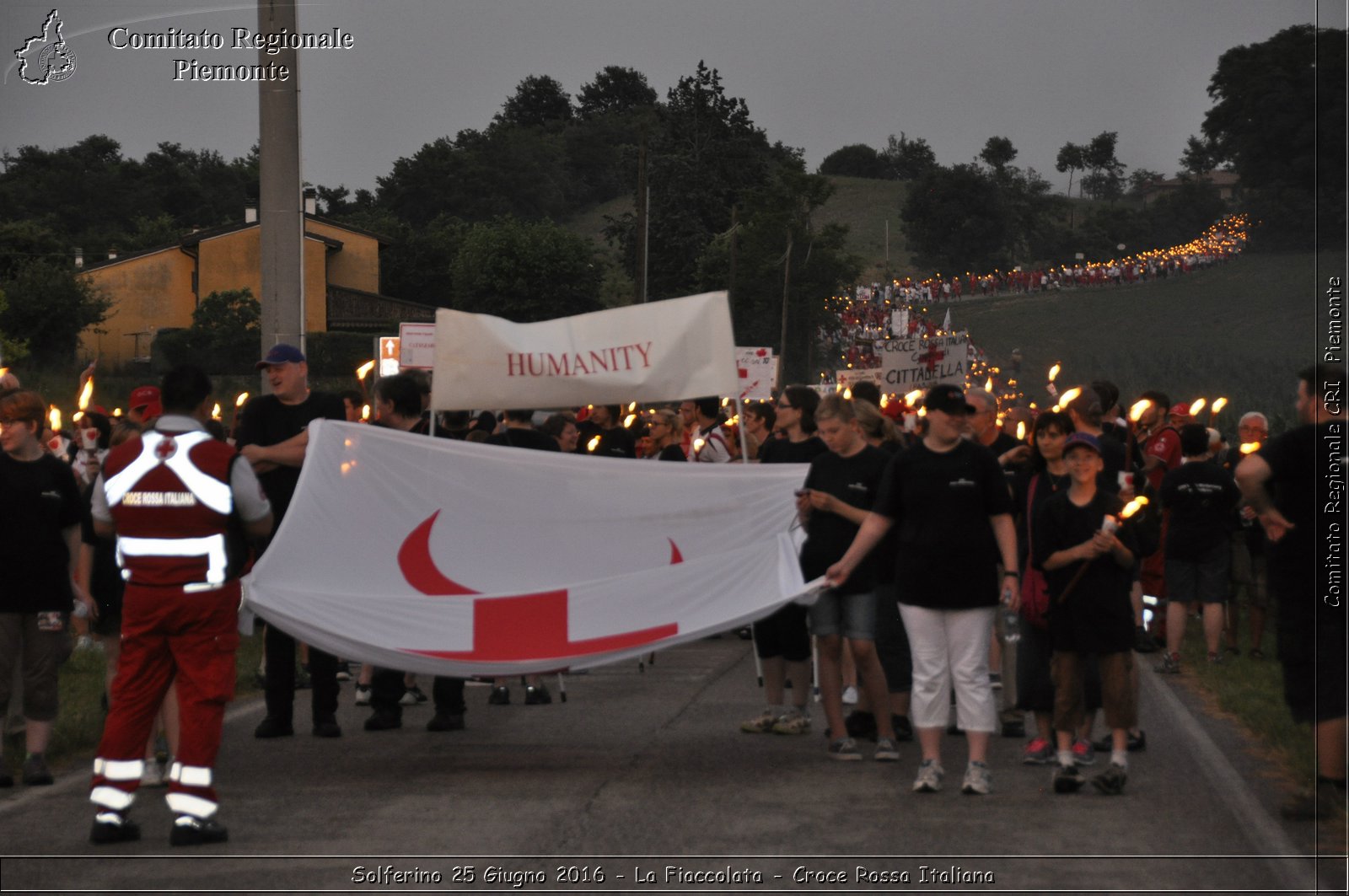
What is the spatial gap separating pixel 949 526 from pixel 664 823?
2137 millimetres

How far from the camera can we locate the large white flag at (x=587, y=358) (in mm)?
10648

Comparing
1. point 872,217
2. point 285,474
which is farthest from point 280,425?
point 872,217

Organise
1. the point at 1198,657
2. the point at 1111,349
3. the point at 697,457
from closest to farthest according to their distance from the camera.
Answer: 1. the point at 1198,657
2. the point at 697,457
3. the point at 1111,349

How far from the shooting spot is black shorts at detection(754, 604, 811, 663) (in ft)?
33.2

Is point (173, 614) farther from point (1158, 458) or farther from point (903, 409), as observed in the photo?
point (903, 409)

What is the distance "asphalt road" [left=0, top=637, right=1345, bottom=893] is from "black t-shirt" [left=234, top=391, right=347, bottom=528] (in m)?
1.57

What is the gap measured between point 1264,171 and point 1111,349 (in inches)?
1072

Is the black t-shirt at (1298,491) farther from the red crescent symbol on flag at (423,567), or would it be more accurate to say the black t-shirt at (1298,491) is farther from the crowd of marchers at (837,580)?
the red crescent symbol on flag at (423,567)

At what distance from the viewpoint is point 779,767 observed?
9.23 m

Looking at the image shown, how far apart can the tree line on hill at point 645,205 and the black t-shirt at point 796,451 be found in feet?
11.1

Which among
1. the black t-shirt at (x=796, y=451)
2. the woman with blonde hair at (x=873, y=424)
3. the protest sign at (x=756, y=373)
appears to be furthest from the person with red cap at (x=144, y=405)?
the protest sign at (x=756, y=373)

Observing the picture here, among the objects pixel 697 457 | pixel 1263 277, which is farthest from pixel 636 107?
pixel 697 457

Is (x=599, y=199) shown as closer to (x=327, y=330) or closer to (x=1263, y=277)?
(x=327, y=330)

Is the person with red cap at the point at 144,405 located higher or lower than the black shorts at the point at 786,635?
higher
